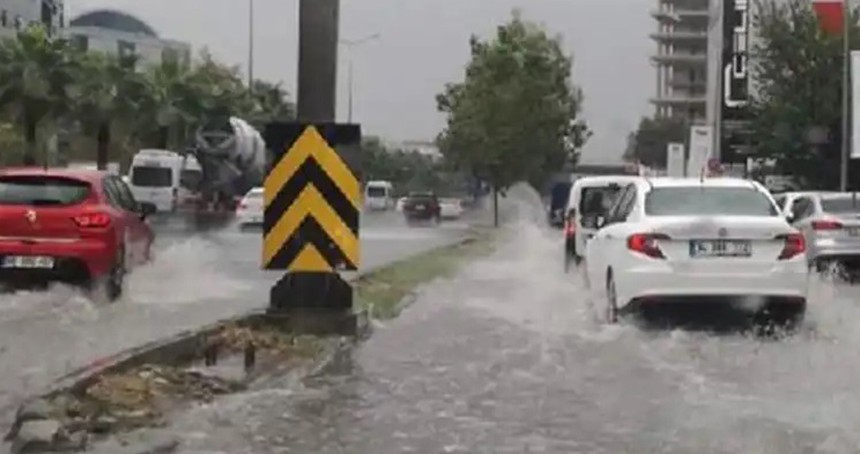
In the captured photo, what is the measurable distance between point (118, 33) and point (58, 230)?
407ft

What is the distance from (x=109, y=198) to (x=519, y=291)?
581 cm

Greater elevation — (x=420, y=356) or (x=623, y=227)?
(x=623, y=227)

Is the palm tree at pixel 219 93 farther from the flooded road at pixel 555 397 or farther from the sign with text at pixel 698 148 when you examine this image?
the flooded road at pixel 555 397

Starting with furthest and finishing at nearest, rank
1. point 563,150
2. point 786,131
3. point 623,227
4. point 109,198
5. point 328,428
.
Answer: point 563,150, point 786,131, point 109,198, point 623,227, point 328,428

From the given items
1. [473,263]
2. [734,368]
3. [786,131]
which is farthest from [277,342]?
[786,131]

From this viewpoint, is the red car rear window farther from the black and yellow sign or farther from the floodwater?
the black and yellow sign

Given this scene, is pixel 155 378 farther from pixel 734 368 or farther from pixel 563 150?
pixel 563 150

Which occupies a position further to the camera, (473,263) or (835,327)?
(473,263)

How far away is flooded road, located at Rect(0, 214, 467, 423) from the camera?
1235 centimetres

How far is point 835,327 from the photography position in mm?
16109

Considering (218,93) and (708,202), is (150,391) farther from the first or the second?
(218,93)

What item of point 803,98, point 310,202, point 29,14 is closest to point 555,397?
point 310,202

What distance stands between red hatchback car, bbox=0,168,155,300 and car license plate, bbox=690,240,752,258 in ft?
20.9

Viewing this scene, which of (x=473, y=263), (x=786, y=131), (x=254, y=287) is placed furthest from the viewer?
(x=786, y=131)
